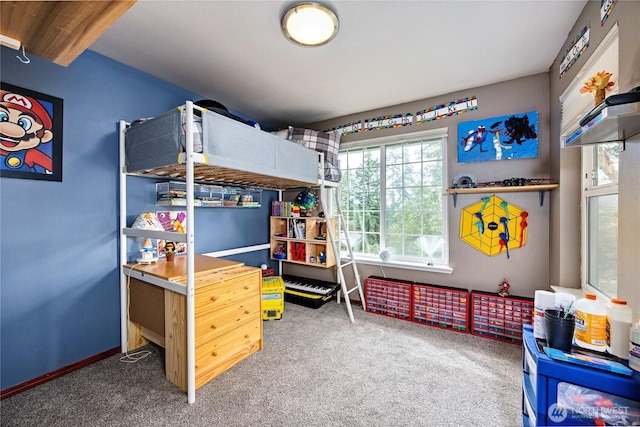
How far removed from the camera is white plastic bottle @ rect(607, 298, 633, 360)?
40.1 inches

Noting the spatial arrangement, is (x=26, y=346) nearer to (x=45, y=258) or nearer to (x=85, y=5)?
(x=45, y=258)

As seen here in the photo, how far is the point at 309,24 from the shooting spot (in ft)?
5.49

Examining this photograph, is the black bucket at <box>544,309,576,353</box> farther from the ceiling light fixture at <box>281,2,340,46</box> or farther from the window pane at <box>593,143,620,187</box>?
the ceiling light fixture at <box>281,2,340,46</box>

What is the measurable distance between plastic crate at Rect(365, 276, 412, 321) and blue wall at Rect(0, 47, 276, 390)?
244cm

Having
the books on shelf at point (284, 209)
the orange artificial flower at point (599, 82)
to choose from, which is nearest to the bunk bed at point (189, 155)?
the books on shelf at point (284, 209)

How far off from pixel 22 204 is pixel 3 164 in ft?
0.87

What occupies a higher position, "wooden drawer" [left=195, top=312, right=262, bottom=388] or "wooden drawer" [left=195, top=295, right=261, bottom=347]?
"wooden drawer" [left=195, top=295, right=261, bottom=347]

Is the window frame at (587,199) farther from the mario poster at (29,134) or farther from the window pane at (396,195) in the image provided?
the mario poster at (29,134)

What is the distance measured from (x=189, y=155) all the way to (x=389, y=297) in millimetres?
2443

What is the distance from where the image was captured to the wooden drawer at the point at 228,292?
1743 mm

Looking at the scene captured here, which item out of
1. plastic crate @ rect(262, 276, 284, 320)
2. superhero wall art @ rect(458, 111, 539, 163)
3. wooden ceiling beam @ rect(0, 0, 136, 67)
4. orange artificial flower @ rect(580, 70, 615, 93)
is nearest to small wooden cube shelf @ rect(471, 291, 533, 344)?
superhero wall art @ rect(458, 111, 539, 163)

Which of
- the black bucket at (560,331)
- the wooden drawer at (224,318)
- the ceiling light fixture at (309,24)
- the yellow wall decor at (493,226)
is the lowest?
the wooden drawer at (224,318)

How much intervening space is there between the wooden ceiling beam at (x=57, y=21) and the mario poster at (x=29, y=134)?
3.89 ft

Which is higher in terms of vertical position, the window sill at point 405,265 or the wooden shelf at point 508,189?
the wooden shelf at point 508,189
